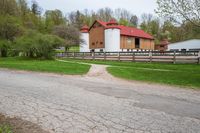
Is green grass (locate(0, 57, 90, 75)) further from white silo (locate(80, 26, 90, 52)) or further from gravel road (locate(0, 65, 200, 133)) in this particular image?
white silo (locate(80, 26, 90, 52))

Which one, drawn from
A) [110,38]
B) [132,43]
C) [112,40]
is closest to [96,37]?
[110,38]

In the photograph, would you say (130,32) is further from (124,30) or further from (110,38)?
(110,38)

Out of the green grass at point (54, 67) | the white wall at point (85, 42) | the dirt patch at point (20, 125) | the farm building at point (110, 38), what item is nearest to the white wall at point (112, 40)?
the farm building at point (110, 38)

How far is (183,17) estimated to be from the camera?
13.6 m

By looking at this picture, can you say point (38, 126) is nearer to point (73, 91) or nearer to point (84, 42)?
point (73, 91)

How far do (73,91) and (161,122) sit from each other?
4.40 m

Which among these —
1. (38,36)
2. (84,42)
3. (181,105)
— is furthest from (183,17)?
(84,42)

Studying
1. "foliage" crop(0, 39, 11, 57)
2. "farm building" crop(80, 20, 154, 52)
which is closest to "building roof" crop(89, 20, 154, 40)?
"farm building" crop(80, 20, 154, 52)

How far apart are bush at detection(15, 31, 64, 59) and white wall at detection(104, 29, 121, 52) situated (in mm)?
21737

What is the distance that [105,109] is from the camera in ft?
20.9

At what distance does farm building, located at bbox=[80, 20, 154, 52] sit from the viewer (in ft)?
158

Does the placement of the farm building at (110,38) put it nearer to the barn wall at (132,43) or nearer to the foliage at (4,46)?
the barn wall at (132,43)

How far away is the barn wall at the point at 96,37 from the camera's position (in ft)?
167

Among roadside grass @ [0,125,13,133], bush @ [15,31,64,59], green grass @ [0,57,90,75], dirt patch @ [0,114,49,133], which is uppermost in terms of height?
bush @ [15,31,64,59]
